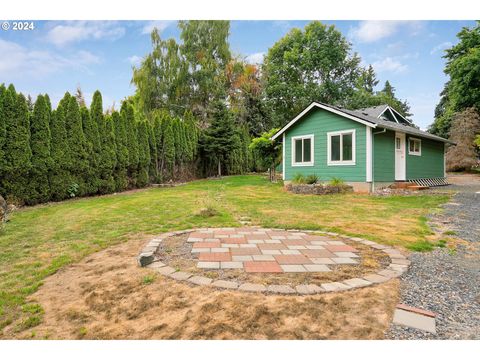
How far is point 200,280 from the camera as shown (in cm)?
237

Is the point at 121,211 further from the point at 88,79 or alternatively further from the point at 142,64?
the point at 142,64

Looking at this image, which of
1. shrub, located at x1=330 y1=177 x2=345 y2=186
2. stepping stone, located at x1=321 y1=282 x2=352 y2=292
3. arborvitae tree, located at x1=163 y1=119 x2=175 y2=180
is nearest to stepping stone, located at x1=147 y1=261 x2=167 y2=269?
stepping stone, located at x1=321 y1=282 x2=352 y2=292

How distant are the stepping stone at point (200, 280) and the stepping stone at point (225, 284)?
0.06m

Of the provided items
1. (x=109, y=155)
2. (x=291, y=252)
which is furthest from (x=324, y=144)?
(x=291, y=252)

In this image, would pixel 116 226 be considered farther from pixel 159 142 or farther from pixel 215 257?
pixel 159 142

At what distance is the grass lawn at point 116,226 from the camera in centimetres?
255

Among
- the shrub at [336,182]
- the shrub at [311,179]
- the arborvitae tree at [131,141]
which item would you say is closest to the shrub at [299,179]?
the shrub at [311,179]

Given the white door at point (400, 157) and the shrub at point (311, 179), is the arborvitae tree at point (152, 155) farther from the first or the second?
the white door at point (400, 157)

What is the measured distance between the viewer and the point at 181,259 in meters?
2.96

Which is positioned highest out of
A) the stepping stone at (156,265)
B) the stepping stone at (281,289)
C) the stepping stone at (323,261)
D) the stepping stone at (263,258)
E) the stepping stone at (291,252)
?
the stepping stone at (156,265)

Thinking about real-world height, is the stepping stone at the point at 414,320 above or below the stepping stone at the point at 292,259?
below

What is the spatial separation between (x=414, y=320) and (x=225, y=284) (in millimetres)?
1290
